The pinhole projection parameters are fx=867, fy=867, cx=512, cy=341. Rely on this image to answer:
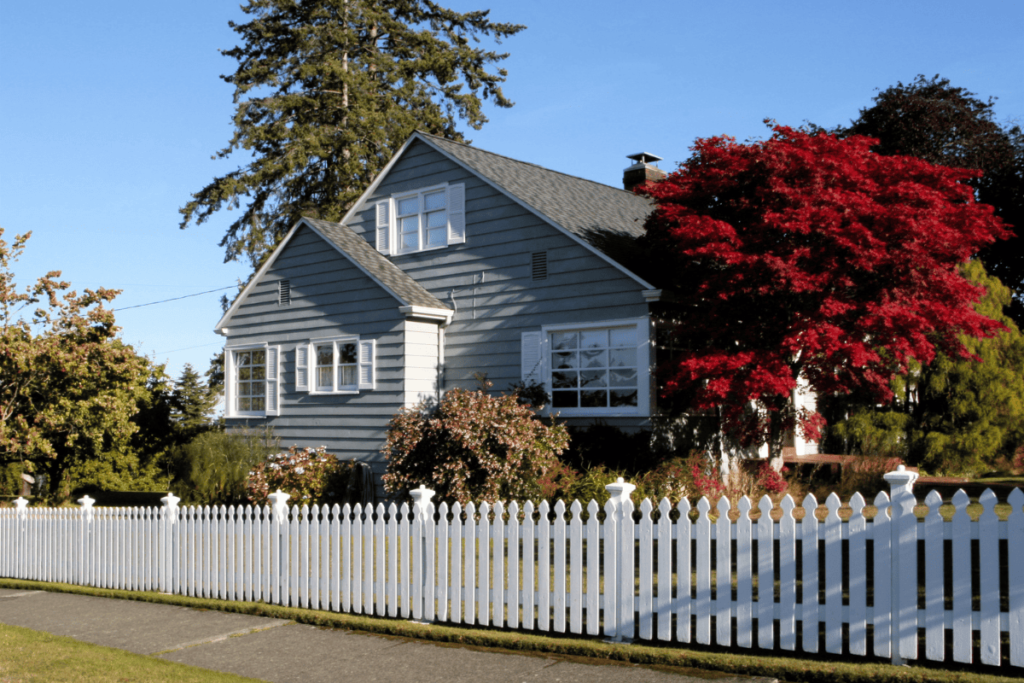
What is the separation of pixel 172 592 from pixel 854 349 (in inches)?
344

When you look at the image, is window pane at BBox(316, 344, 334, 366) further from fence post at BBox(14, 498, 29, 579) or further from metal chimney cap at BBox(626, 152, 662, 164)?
metal chimney cap at BBox(626, 152, 662, 164)

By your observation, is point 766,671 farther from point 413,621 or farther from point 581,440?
point 581,440

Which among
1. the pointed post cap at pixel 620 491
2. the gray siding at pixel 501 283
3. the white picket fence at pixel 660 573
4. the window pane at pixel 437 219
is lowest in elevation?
the white picket fence at pixel 660 573

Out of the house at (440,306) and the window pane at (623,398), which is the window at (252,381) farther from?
the window pane at (623,398)

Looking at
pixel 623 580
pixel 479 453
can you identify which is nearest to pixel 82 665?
pixel 623 580

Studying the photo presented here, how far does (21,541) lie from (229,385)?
7.12 meters

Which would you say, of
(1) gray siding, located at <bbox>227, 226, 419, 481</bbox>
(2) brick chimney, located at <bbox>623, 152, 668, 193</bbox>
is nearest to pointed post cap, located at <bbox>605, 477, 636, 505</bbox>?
(1) gray siding, located at <bbox>227, 226, 419, 481</bbox>

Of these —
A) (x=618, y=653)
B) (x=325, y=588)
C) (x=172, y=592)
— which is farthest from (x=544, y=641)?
(x=172, y=592)

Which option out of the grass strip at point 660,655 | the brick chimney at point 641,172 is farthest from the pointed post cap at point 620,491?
the brick chimney at point 641,172

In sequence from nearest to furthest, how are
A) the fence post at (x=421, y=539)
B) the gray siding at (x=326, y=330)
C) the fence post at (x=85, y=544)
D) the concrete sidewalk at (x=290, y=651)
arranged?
the concrete sidewalk at (x=290, y=651), the fence post at (x=421, y=539), the fence post at (x=85, y=544), the gray siding at (x=326, y=330)

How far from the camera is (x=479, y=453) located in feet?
39.7

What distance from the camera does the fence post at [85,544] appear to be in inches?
432

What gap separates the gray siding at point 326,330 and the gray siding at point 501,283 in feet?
4.02

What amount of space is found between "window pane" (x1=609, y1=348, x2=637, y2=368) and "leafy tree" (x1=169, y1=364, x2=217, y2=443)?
12635 millimetres
